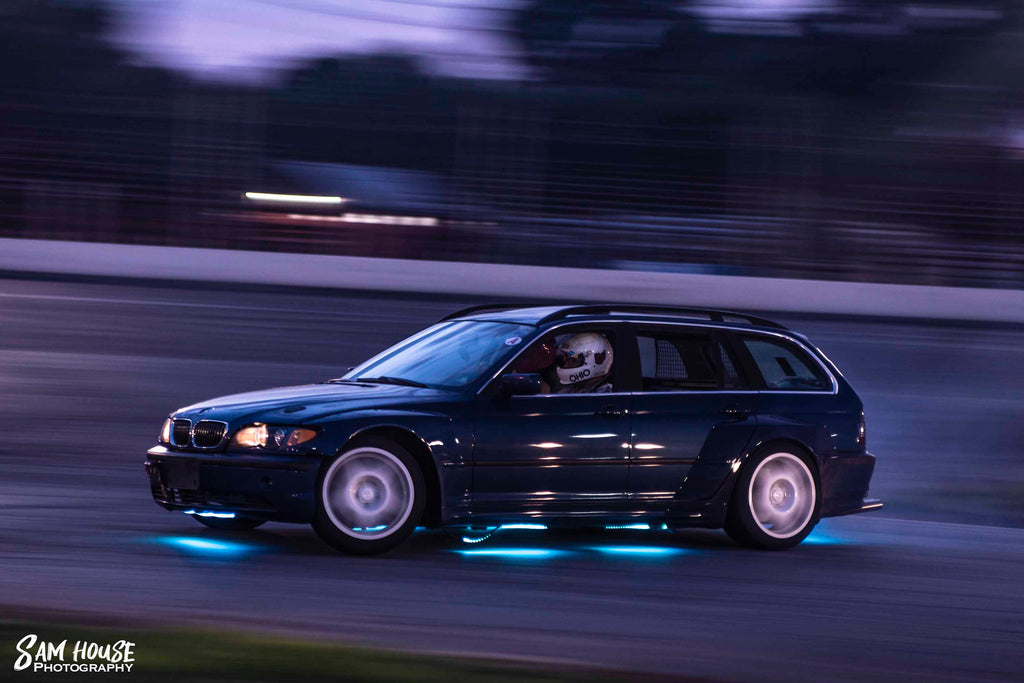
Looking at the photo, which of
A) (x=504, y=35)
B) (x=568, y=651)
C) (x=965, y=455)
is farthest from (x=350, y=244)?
(x=568, y=651)

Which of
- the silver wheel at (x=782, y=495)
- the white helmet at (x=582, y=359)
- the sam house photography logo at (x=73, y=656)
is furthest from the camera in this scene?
the silver wheel at (x=782, y=495)

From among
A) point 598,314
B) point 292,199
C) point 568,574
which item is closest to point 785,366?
point 598,314

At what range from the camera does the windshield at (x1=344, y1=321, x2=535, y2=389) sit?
8648 mm

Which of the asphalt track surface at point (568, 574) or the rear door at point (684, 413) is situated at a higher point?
the rear door at point (684, 413)

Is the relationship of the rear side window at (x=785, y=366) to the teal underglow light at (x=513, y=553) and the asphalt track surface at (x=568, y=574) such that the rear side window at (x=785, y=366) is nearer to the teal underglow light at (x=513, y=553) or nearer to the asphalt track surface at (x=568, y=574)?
the asphalt track surface at (x=568, y=574)

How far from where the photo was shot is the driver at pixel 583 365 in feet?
29.0

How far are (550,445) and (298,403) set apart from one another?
4.80 feet

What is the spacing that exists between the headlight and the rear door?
2027 millimetres

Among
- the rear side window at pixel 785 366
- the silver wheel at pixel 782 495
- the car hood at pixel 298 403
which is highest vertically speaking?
the rear side window at pixel 785 366

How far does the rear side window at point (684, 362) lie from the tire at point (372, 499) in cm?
177

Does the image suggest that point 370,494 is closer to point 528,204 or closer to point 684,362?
point 684,362

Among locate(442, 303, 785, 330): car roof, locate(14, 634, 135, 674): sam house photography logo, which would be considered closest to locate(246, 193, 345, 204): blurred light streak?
locate(442, 303, 785, 330): car roof

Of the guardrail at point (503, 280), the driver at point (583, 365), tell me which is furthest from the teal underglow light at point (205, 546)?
the guardrail at point (503, 280)

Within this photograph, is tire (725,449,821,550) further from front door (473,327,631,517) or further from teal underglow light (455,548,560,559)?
teal underglow light (455,548,560,559)
